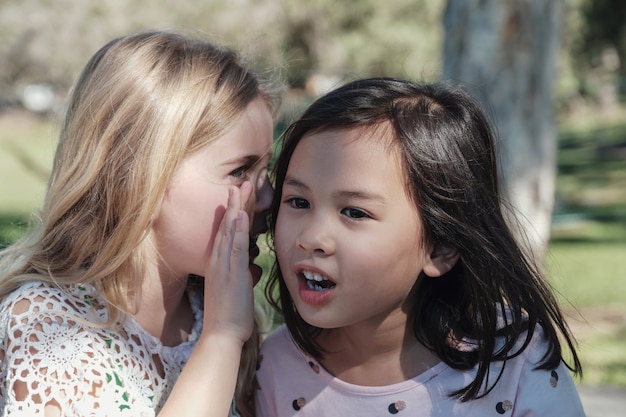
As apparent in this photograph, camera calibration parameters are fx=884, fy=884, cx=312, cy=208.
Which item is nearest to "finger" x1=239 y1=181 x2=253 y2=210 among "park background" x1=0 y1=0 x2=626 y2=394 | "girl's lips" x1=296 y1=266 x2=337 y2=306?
"girl's lips" x1=296 y1=266 x2=337 y2=306

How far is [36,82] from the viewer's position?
2267 cm

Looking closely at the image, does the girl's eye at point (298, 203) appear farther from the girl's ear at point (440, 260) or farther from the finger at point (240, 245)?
the girl's ear at point (440, 260)

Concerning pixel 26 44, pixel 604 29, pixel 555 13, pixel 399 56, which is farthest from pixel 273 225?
pixel 26 44

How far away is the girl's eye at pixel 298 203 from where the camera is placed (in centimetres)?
209

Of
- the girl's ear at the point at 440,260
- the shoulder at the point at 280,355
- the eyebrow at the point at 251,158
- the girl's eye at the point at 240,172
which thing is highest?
the eyebrow at the point at 251,158

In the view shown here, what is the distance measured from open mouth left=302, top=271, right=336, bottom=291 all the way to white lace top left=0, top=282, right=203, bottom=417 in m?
0.51

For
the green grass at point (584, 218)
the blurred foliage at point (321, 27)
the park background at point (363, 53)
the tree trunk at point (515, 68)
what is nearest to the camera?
the tree trunk at point (515, 68)

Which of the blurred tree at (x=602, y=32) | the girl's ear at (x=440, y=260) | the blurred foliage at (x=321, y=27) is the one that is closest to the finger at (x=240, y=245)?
the girl's ear at (x=440, y=260)

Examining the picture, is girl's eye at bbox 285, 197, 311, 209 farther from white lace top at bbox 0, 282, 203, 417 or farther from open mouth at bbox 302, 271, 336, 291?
white lace top at bbox 0, 282, 203, 417

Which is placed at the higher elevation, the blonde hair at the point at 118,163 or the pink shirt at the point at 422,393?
the blonde hair at the point at 118,163

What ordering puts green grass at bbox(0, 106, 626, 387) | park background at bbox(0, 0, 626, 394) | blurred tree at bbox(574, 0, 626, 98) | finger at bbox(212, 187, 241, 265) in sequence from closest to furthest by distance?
finger at bbox(212, 187, 241, 265), green grass at bbox(0, 106, 626, 387), park background at bbox(0, 0, 626, 394), blurred tree at bbox(574, 0, 626, 98)

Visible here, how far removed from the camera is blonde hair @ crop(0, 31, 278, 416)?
87.7 inches

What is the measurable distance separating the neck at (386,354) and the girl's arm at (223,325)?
282 mm

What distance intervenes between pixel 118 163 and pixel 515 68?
11.1 ft
